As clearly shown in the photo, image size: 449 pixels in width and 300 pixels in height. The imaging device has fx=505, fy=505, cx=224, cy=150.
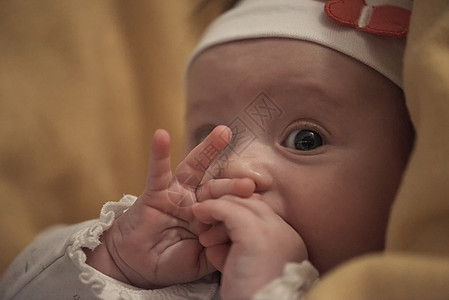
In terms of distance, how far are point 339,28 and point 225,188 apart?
0.35 metres

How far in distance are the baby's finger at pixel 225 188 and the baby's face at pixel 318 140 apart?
0.8 inches

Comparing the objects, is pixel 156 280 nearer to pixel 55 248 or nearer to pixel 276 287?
pixel 55 248

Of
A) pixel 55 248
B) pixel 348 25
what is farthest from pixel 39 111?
pixel 348 25

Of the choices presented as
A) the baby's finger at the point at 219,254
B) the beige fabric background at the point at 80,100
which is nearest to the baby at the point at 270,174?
the baby's finger at the point at 219,254

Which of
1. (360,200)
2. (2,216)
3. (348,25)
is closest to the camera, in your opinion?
(360,200)

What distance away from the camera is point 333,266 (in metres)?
0.77

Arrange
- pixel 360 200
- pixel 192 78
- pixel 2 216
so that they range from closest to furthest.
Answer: pixel 360 200 < pixel 192 78 < pixel 2 216

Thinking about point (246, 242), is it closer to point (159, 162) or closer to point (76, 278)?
point (159, 162)

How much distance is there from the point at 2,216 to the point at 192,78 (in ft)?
1.82

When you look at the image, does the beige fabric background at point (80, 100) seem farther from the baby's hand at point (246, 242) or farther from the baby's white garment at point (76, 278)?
the baby's hand at point (246, 242)

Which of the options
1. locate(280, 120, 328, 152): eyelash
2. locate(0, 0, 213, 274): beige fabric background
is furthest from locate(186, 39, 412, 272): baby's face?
locate(0, 0, 213, 274): beige fabric background

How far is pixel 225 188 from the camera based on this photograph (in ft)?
2.45

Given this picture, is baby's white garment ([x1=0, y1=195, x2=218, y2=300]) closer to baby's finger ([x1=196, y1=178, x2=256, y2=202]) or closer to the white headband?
baby's finger ([x1=196, y1=178, x2=256, y2=202])

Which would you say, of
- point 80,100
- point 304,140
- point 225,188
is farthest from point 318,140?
point 80,100
